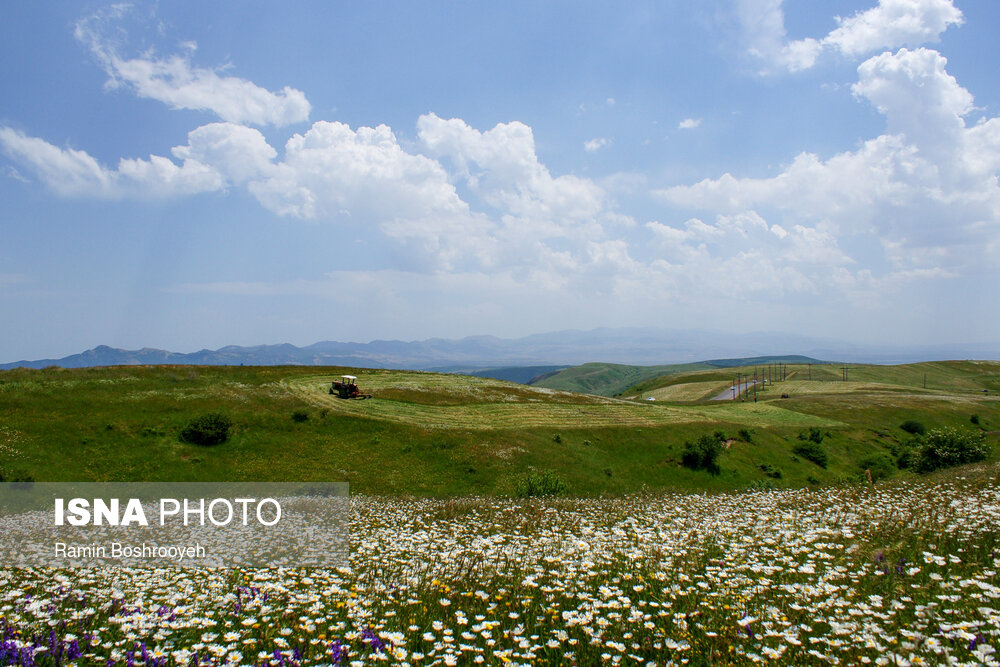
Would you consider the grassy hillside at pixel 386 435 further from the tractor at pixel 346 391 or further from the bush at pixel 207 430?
the tractor at pixel 346 391

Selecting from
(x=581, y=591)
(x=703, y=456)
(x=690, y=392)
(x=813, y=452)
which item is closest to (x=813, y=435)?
(x=813, y=452)

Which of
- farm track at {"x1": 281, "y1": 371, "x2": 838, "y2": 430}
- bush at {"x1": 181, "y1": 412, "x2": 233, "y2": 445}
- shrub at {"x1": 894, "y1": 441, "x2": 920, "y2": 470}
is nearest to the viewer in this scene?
bush at {"x1": 181, "y1": 412, "x2": 233, "y2": 445}

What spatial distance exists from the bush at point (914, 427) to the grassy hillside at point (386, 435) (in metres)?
1.47

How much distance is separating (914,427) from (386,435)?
80.5 metres

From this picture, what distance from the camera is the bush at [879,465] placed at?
164ft

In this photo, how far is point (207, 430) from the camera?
42.6 metres

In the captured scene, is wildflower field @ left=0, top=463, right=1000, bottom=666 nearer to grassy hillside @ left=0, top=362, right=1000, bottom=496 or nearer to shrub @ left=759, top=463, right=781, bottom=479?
grassy hillside @ left=0, top=362, right=1000, bottom=496

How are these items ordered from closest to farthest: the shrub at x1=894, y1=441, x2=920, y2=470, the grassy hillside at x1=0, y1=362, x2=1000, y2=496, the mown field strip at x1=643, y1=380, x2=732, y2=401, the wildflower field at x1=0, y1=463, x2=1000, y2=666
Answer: the wildflower field at x1=0, y1=463, x2=1000, y2=666, the grassy hillside at x1=0, y1=362, x2=1000, y2=496, the shrub at x1=894, y1=441, x2=920, y2=470, the mown field strip at x1=643, y1=380, x2=732, y2=401

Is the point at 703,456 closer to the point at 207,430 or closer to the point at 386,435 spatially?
the point at 386,435

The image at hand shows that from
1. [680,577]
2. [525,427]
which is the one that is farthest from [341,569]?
[525,427]

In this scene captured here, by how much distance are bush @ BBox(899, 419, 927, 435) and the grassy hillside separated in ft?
4.81

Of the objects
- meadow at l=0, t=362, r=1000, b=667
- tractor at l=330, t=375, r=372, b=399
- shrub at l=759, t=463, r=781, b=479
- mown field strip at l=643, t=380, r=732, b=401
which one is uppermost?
meadow at l=0, t=362, r=1000, b=667

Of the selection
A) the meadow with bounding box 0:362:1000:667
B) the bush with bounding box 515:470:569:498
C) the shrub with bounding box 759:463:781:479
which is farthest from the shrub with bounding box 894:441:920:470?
the bush with bounding box 515:470:569:498

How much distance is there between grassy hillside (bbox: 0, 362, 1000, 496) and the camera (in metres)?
38.7
